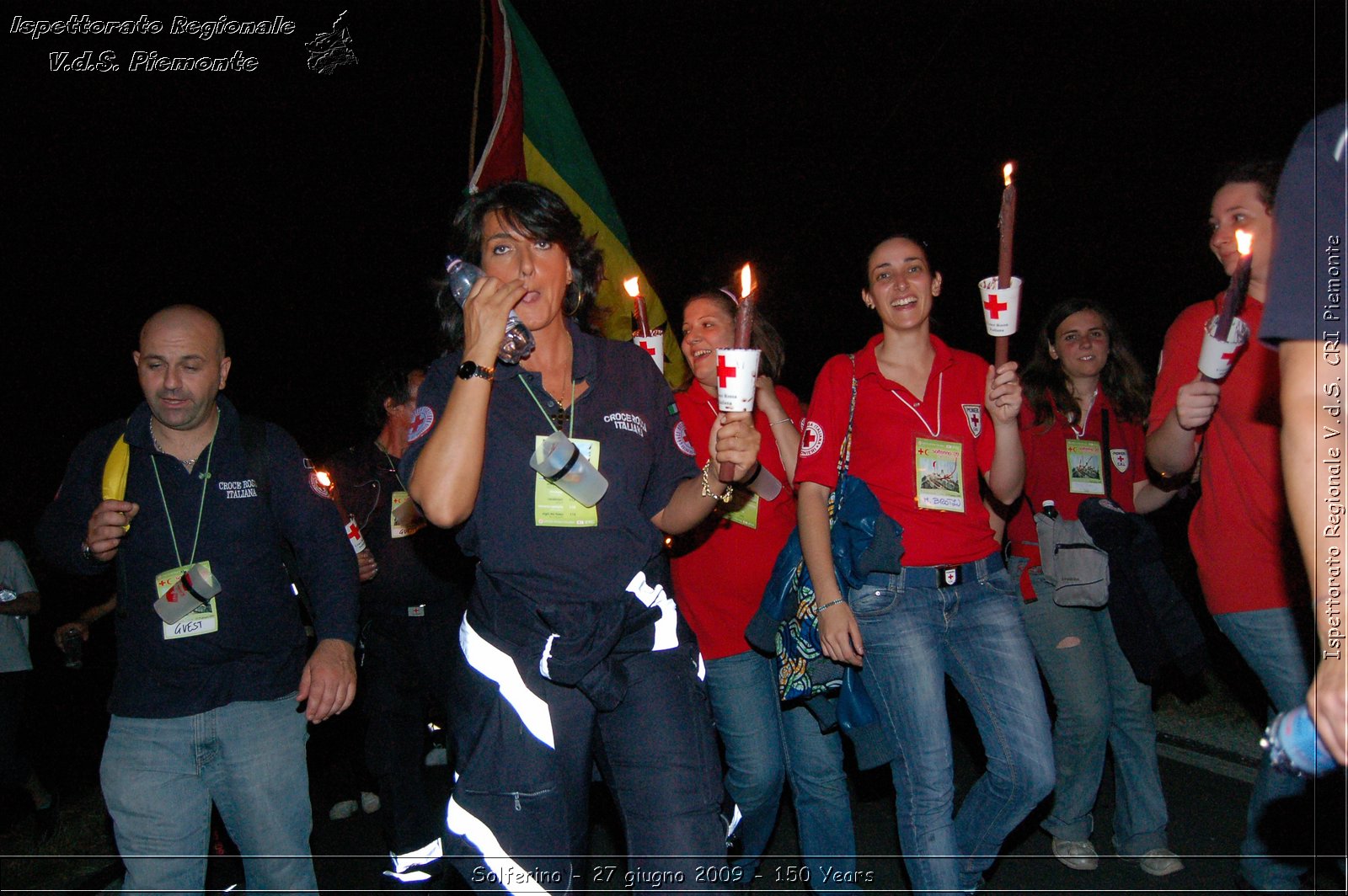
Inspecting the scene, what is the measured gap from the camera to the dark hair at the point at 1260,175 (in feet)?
11.7

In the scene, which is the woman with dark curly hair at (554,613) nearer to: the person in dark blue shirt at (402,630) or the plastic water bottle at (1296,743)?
the plastic water bottle at (1296,743)

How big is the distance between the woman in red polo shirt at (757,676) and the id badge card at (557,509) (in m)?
1.61

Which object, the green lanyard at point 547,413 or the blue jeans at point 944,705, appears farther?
the blue jeans at point 944,705

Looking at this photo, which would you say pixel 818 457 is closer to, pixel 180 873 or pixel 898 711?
pixel 898 711

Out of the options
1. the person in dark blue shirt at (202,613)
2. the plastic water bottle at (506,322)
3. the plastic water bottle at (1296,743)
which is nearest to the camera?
the plastic water bottle at (1296,743)

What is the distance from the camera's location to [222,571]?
3736 mm

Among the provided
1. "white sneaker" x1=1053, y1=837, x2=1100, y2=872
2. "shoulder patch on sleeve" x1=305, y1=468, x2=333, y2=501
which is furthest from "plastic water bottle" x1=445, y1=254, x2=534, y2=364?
"white sneaker" x1=1053, y1=837, x2=1100, y2=872

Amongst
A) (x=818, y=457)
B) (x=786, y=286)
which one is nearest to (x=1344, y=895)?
(x=818, y=457)

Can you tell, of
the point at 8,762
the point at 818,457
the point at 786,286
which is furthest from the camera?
the point at 786,286

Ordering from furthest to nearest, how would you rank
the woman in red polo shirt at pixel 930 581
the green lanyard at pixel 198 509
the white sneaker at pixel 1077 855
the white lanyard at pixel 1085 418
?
the white lanyard at pixel 1085 418 → the white sneaker at pixel 1077 855 → the green lanyard at pixel 198 509 → the woman in red polo shirt at pixel 930 581

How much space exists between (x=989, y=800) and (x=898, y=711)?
21.3 inches

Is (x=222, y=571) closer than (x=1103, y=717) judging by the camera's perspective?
Yes

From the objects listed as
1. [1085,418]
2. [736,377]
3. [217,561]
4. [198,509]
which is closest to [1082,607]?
[1085,418]

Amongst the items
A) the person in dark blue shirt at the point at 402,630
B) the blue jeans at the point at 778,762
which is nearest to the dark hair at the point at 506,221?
the blue jeans at the point at 778,762
